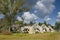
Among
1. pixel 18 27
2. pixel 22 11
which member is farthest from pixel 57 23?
pixel 22 11

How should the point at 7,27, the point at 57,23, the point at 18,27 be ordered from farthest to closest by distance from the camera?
the point at 57,23 < the point at 18,27 < the point at 7,27

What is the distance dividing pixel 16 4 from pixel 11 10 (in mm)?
1885

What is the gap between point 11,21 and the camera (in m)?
41.3

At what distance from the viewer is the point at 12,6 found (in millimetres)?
40438

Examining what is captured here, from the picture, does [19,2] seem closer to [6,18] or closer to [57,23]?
[6,18]

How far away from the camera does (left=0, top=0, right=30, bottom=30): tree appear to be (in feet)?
132

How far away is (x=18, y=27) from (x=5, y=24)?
14.3 metres

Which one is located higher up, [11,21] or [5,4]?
[5,4]

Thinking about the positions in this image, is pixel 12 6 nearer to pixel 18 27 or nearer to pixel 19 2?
pixel 19 2

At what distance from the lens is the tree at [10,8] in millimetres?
40331

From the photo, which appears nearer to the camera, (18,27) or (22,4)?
(22,4)

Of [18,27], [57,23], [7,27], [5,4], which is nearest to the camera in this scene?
[5,4]

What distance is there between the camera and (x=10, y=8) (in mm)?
40500

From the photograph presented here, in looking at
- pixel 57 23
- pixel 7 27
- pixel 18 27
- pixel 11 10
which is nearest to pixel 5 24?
pixel 7 27
